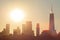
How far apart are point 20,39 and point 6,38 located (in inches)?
884

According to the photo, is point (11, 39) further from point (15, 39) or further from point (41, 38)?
point (41, 38)

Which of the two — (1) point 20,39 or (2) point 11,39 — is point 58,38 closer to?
(1) point 20,39

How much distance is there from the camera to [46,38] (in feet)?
655

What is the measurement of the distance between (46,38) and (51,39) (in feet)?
27.4

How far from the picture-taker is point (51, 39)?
643 ft

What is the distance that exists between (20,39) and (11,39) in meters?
16.6

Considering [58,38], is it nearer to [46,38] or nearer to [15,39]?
[46,38]

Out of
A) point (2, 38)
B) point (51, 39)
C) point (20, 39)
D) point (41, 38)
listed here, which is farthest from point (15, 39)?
point (51, 39)

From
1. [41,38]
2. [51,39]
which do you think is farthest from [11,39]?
[51,39]

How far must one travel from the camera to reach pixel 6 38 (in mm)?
197625

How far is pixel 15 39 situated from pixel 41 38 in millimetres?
42018

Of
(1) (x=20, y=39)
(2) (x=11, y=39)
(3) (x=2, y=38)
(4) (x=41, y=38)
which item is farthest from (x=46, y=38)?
(3) (x=2, y=38)

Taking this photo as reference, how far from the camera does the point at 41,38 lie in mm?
199375

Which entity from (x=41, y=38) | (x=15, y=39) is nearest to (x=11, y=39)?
(x=15, y=39)
